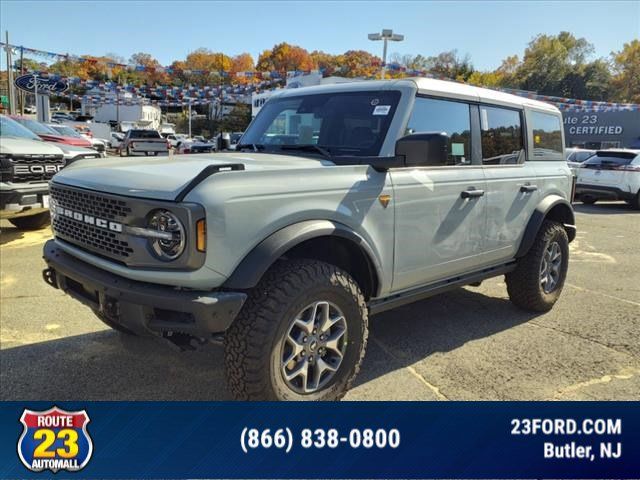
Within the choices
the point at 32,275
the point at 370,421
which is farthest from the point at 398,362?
the point at 32,275

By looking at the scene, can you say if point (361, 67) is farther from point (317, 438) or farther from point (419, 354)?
point (317, 438)

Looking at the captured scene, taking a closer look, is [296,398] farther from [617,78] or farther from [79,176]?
[617,78]

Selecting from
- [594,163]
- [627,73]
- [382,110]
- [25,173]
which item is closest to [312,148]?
[382,110]

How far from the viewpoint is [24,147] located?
23.0 ft

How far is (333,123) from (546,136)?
96.0 inches

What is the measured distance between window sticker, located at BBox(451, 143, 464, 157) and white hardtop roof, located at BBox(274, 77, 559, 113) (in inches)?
14.1

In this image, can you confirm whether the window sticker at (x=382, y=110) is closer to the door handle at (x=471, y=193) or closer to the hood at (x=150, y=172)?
the hood at (x=150, y=172)

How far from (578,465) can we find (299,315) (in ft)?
4.98

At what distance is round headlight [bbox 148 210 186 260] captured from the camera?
240 centimetres

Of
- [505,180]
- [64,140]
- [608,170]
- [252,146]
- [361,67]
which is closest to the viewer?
[252,146]

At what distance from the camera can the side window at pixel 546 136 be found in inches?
184

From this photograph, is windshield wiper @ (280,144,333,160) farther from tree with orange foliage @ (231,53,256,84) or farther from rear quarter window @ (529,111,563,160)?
tree with orange foliage @ (231,53,256,84)

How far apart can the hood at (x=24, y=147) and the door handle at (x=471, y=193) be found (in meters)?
5.98

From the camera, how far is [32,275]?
5629 mm
